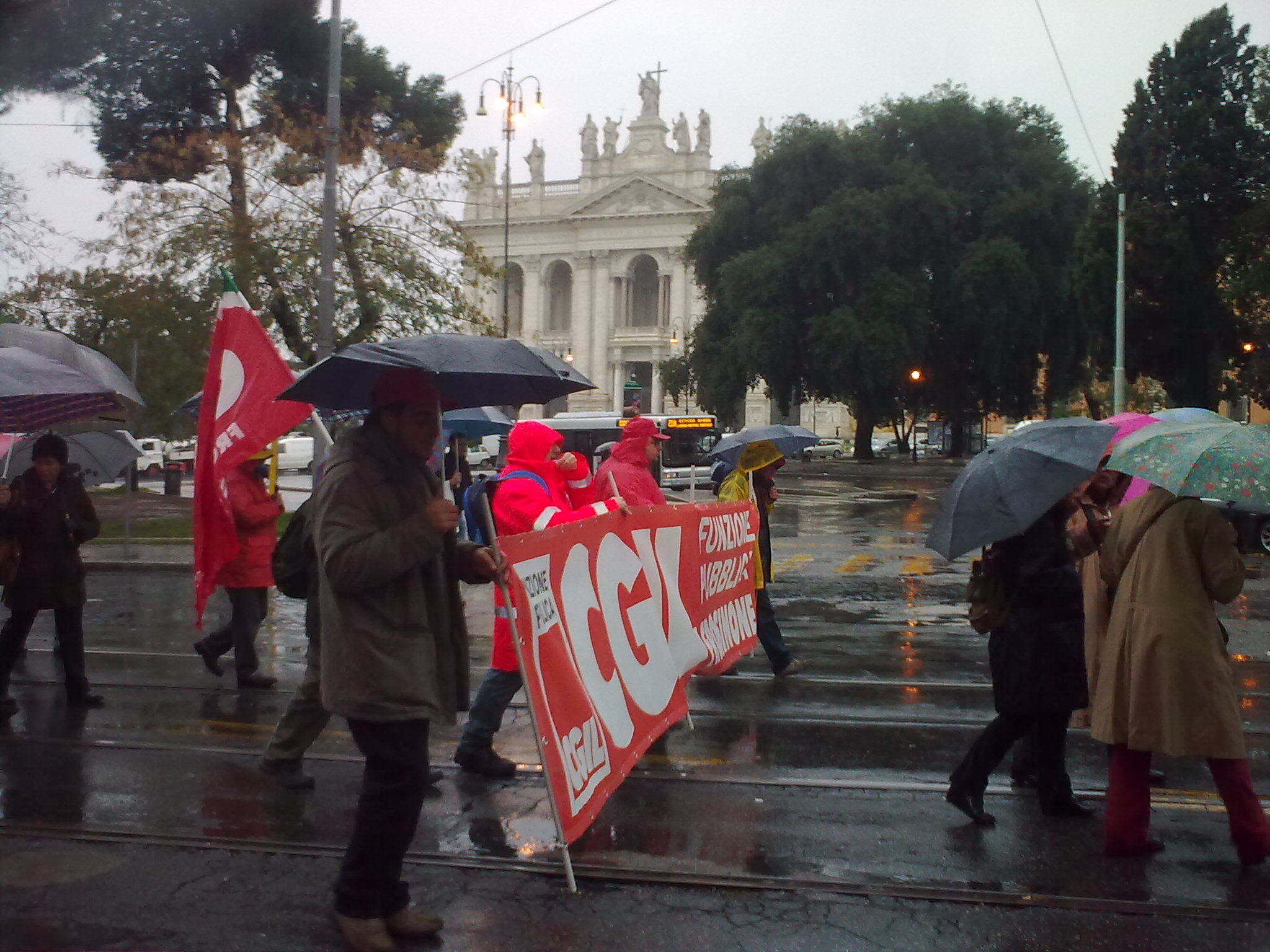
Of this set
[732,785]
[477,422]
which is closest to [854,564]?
[477,422]

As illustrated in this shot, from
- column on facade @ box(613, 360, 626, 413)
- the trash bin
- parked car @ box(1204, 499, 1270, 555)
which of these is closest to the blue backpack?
parked car @ box(1204, 499, 1270, 555)

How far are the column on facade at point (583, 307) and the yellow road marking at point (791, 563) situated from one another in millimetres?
63141

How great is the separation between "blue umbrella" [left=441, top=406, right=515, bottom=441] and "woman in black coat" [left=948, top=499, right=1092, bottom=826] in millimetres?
6945

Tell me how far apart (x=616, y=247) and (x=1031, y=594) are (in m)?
75.5

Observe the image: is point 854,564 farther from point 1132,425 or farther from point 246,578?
point 1132,425

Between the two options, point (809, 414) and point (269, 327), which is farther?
point (809, 414)

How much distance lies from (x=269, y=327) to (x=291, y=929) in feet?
61.8

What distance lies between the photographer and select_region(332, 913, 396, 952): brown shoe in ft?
11.8

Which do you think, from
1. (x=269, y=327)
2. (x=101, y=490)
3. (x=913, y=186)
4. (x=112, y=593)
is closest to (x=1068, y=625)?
(x=112, y=593)

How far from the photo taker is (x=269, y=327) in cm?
2138

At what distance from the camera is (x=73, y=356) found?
22.3ft

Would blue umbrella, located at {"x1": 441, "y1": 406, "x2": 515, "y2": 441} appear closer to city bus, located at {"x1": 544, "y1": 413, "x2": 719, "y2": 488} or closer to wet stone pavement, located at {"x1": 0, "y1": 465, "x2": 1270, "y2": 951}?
wet stone pavement, located at {"x1": 0, "y1": 465, "x2": 1270, "y2": 951}

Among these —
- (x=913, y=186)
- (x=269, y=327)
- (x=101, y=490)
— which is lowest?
(x=101, y=490)

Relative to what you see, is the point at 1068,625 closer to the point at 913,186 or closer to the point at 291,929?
the point at 291,929
